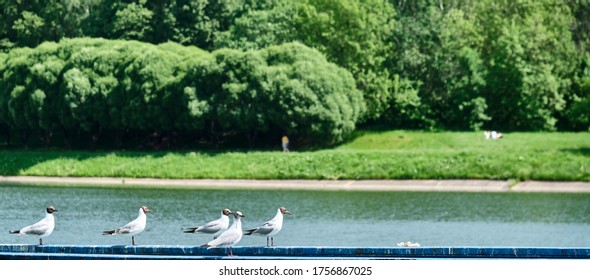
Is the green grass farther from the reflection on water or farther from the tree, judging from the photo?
the tree

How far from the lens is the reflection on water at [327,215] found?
54.7m

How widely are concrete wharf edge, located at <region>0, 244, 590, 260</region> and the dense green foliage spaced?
195ft

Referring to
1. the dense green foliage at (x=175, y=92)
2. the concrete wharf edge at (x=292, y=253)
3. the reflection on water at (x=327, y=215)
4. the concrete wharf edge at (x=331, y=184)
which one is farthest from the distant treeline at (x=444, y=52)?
the concrete wharf edge at (x=292, y=253)

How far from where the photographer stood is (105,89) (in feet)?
328

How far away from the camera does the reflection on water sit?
179 feet

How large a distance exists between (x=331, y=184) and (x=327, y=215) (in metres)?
20.3

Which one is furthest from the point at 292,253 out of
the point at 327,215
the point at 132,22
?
the point at 132,22

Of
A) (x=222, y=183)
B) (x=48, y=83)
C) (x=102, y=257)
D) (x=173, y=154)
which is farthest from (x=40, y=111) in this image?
(x=102, y=257)

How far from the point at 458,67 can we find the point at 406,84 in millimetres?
3950

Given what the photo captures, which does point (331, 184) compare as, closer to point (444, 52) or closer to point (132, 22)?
point (444, 52)

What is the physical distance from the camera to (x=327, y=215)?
66.5 m

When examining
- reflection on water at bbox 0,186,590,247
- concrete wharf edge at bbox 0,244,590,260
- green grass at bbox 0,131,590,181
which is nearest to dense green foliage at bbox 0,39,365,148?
green grass at bbox 0,131,590,181

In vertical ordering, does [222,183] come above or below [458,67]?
below
